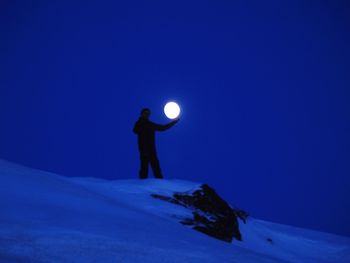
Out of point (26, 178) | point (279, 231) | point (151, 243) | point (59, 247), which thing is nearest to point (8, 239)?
point (59, 247)

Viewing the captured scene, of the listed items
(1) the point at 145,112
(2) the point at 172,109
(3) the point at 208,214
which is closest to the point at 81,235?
(3) the point at 208,214

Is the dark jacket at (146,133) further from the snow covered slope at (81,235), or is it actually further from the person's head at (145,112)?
the snow covered slope at (81,235)

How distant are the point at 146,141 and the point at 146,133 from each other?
0.22 m

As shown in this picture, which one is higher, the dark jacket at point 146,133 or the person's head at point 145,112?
the person's head at point 145,112

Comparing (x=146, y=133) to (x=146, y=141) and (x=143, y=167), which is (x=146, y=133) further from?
(x=143, y=167)

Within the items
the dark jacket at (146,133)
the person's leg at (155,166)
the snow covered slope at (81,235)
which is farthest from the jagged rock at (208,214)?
the snow covered slope at (81,235)

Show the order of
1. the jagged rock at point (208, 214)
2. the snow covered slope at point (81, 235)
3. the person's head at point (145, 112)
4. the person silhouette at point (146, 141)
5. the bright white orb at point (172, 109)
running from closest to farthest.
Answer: the snow covered slope at point (81, 235) < the jagged rock at point (208, 214) < the person's head at point (145, 112) < the person silhouette at point (146, 141) < the bright white orb at point (172, 109)

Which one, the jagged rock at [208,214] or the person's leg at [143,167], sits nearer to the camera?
the jagged rock at [208,214]

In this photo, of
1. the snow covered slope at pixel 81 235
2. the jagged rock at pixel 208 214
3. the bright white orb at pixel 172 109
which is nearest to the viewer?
the snow covered slope at pixel 81 235

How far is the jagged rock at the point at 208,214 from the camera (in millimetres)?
7047

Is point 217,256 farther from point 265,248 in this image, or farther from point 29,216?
point 265,248

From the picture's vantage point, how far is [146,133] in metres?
9.77

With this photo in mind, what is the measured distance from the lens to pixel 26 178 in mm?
4328

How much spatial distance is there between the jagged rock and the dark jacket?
69.8 inches
